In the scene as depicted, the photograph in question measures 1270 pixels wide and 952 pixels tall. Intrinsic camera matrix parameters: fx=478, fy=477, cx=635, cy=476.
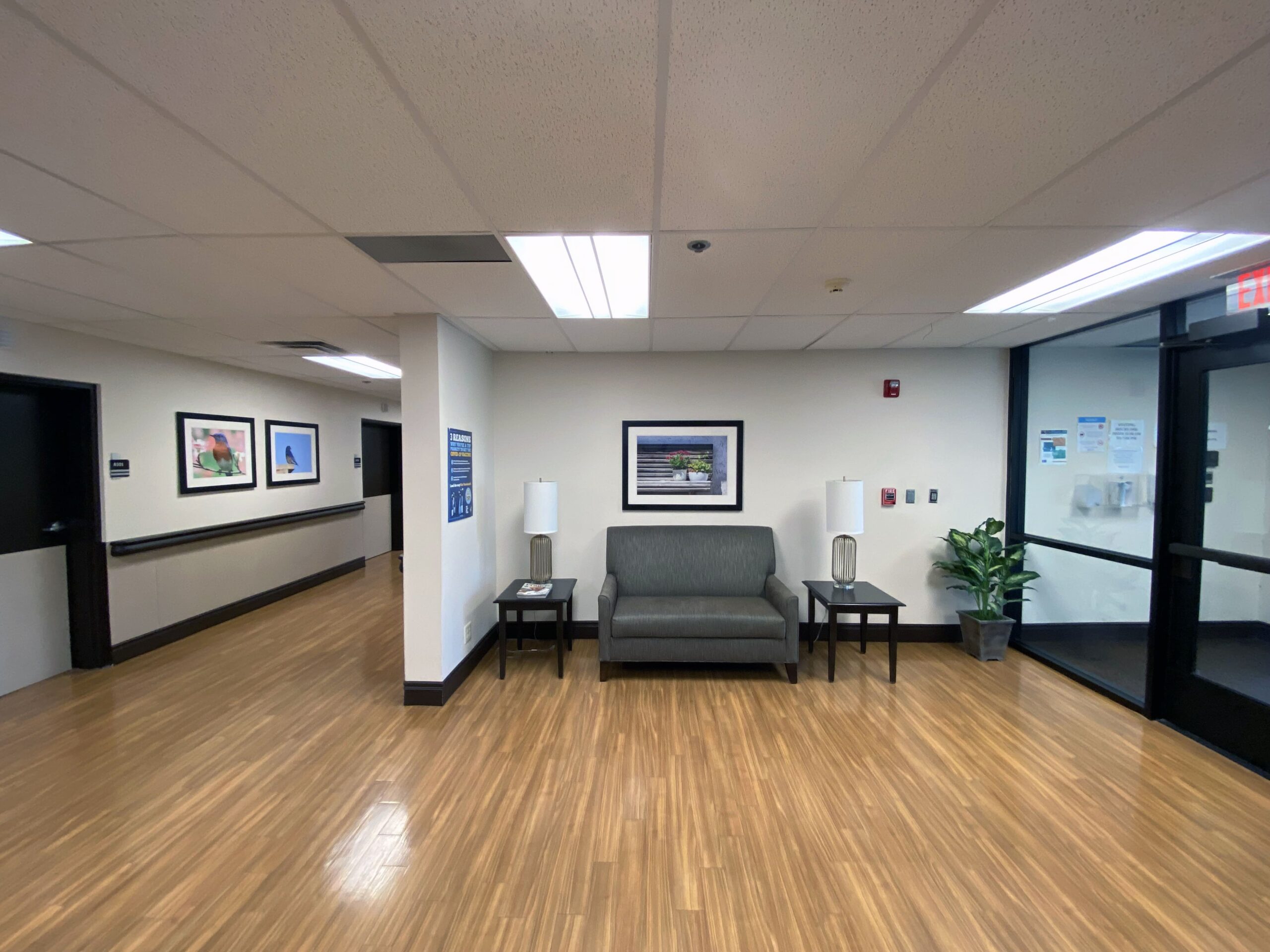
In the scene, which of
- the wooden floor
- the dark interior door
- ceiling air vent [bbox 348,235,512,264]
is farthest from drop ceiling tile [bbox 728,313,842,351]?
the dark interior door

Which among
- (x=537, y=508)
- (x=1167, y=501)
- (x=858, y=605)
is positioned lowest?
(x=858, y=605)

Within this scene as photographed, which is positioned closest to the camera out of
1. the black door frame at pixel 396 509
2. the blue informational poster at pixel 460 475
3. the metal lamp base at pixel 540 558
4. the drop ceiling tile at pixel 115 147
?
the drop ceiling tile at pixel 115 147

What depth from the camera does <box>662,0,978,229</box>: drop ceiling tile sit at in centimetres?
98

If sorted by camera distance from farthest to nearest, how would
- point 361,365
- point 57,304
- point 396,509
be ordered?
point 396,509 → point 361,365 → point 57,304

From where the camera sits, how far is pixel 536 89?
1157 mm

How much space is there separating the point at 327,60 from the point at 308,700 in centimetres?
332

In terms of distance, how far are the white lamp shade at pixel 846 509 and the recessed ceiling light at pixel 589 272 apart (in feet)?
6.50

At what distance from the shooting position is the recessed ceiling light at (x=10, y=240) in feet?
6.21

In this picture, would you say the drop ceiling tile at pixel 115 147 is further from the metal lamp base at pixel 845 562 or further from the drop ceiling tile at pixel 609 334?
the metal lamp base at pixel 845 562

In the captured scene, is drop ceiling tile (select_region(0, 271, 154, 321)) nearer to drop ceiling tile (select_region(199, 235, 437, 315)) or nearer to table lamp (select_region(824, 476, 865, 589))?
drop ceiling tile (select_region(199, 235, 437, 315))

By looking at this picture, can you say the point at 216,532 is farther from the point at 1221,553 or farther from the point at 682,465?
the point at 1221,553

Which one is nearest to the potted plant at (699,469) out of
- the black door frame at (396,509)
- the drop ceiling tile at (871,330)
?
the drop ceiling tile at (871,330)

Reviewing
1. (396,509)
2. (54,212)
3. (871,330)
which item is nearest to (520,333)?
(54,212)

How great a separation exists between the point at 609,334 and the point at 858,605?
257 cm
